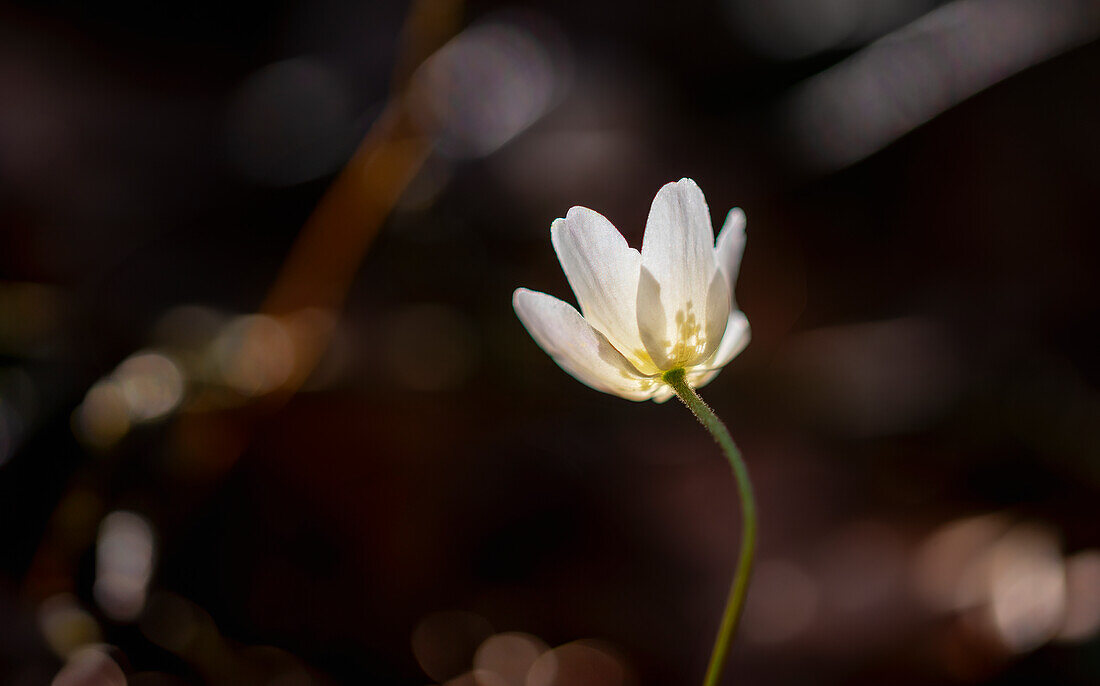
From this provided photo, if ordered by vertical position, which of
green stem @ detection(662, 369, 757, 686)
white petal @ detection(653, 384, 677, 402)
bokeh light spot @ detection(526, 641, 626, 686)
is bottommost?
bokeh light spot @ detection(526, 641, 626, 686)

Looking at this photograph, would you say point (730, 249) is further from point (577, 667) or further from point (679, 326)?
point (577, 667)

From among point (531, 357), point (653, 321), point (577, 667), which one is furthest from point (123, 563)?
point (653, 321)

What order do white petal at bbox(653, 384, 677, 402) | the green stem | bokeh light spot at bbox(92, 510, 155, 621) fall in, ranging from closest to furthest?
the green stem < white petal at bbox(653, 384, 677, 402) < bokeh light spot at bbox(92, 510, 155, 621)

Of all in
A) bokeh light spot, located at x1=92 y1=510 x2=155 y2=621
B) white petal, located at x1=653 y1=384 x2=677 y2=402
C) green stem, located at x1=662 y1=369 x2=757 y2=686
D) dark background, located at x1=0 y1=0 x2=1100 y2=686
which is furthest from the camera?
dark background, located at x1=0 y1=0 x2=1100 y2=686

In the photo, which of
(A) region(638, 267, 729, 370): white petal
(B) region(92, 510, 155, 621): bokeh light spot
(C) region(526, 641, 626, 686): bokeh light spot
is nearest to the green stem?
(A) region(638, 267, 729, 370): white petal

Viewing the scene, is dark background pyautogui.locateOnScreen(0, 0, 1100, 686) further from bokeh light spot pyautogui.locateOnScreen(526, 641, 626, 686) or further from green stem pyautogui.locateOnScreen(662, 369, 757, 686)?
green stem pyautogui.locateOnScreen(662, 369, 757, 686)

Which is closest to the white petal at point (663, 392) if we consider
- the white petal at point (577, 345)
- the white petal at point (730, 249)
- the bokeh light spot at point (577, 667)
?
the white petal at point (577, 345)

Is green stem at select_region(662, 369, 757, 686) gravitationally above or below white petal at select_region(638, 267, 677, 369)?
below

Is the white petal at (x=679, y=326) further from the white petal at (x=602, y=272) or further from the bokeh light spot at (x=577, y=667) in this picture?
the bokeh light spot at (x=577, y=667)
